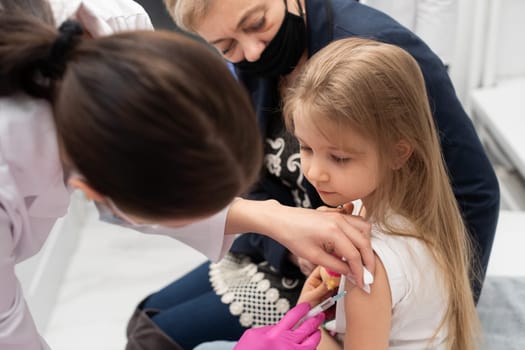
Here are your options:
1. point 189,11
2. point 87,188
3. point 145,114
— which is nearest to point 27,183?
point 87,188

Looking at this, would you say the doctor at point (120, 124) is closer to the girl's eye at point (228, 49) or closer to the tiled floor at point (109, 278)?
the girl's eye at point (228, 49)

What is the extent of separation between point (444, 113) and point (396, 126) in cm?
22

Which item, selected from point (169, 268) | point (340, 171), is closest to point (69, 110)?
point (340, 171)

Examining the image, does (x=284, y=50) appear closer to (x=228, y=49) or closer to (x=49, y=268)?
(x=228, y=49)

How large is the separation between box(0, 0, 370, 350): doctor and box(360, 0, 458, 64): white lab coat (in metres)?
1.31

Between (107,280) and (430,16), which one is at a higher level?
(430,16)

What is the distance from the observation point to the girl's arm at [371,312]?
0.92 metres

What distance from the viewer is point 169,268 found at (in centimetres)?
215

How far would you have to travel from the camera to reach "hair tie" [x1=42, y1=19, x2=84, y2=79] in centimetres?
66

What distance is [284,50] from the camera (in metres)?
1.22

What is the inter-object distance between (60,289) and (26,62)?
1.57m

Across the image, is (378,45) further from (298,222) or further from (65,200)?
(65,200)

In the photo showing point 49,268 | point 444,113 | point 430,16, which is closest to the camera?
point 444,113

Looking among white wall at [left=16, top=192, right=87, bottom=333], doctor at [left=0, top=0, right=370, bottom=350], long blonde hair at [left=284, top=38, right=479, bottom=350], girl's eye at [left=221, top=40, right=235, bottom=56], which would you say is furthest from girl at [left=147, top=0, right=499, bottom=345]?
white wall at [left=16, top=192, right=87, bottom=333]
